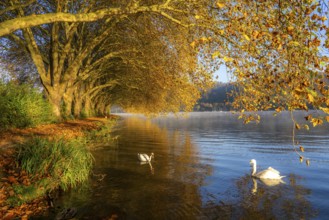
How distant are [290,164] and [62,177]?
474 inches

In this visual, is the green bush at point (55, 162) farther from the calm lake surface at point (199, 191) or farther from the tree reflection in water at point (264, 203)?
the tree reflection in water at point (264, 203)

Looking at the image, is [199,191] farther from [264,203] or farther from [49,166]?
[49,166]

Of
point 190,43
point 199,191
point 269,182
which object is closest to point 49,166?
point 199,191

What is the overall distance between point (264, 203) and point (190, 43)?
6250 millimetres

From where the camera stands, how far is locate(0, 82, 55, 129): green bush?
58.3 feet

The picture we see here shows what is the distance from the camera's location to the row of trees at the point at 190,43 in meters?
6.03

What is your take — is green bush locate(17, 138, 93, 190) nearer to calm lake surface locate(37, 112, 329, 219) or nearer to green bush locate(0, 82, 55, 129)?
calm lake surface locate(37, 112, 329, 219)

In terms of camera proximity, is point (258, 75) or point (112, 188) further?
point (112, 188)

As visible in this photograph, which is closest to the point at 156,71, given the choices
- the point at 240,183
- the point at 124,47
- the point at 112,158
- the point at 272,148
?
the point at 124,47

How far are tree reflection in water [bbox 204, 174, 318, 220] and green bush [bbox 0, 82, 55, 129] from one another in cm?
1375

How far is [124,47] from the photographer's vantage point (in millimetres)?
25781

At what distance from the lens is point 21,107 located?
18.5 m

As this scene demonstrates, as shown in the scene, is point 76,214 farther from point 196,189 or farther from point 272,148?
point 272,148

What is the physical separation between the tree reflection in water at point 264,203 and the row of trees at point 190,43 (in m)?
2.79
